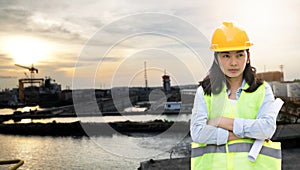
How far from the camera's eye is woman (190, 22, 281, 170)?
1.16m

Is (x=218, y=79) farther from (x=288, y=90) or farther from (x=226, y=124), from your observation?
(x=288, y=90)

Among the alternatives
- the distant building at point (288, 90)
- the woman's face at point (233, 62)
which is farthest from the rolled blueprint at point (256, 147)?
the distant building at point (288, 90)

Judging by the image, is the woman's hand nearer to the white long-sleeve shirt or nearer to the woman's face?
the white long-sleeve shirt

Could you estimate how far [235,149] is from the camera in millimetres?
1176

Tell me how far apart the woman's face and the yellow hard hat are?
3cm

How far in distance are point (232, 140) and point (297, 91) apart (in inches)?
578

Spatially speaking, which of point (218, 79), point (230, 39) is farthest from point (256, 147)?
point (230, 39)

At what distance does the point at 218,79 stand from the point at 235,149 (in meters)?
0.30

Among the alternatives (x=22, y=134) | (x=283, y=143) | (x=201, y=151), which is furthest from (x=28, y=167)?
(x=22, y=134)

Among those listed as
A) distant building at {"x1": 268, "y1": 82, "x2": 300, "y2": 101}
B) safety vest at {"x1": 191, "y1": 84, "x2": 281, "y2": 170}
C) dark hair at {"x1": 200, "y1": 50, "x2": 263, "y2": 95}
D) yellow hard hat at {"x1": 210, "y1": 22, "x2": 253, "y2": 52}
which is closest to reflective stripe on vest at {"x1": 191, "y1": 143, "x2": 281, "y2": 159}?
safety vest at {"x1": 191, "y1": 84, "x2": 281, "y2": 170}

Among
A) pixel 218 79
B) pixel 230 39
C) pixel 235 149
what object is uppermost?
pixel 230 39

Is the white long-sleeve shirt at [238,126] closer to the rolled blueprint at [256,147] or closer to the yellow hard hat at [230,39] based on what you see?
the rolled blueprint at [256,147]

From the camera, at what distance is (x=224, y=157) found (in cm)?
118

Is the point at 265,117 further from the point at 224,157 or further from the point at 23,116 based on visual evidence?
the point at 23,116
